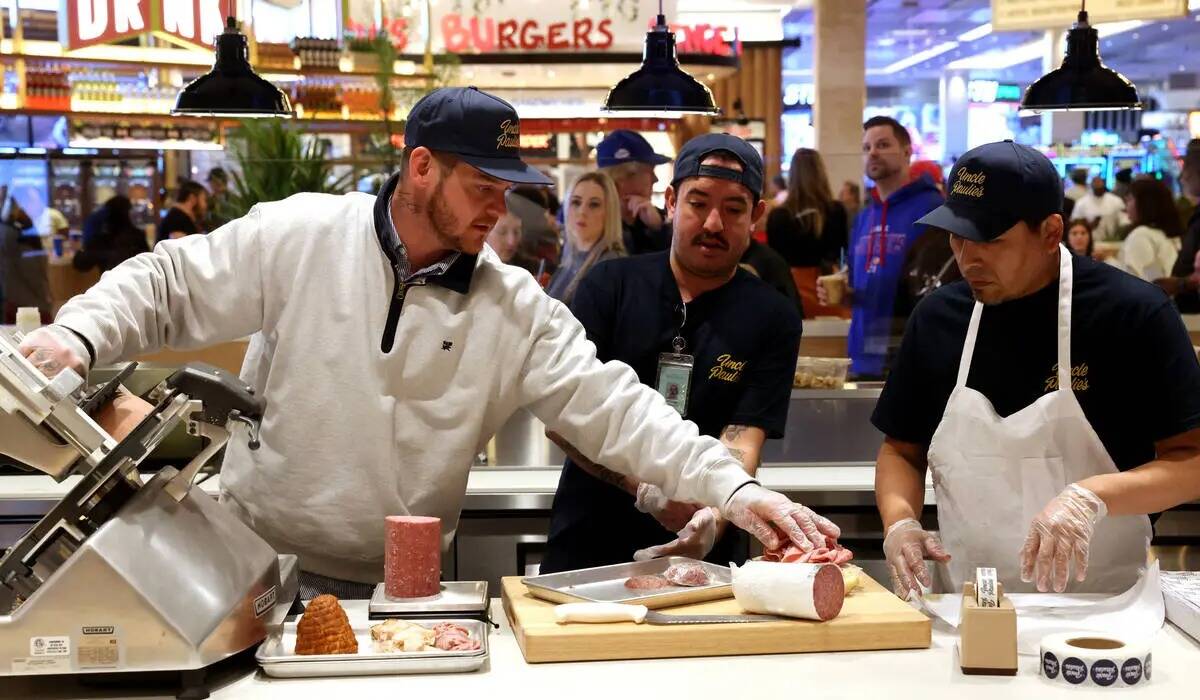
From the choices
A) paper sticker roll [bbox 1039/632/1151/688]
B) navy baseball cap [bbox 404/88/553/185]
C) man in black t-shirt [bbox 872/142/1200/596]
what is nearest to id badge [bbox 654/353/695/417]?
man in black t-shirt [bbox 872/142/1200/596]

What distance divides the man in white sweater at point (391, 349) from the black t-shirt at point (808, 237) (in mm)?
4248

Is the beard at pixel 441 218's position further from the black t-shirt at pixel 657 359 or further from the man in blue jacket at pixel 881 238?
the man in blue jacket at pixel 881 238

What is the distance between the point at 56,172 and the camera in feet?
27.7

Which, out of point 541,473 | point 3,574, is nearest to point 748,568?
point 3,574

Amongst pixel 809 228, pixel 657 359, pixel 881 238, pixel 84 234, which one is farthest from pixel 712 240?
A: pixel 84 234

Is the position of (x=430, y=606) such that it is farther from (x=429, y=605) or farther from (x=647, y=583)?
(x=647, y=583)

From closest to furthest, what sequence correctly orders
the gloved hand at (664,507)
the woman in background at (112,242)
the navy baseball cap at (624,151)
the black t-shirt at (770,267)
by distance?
the gloved hand at (664,507) < the black t-shirt at (770,267) < the navy baseball cap at (624,151) < the woman in background at (112,242)

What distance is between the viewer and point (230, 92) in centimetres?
498

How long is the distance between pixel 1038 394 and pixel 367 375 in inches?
51.9

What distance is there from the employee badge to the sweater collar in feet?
1.92

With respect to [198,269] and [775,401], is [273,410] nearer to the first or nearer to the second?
[198,269]

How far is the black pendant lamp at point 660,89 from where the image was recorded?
502cm

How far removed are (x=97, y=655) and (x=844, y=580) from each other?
1.23 metres

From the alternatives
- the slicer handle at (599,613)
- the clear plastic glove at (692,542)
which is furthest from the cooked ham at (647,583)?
the clear plastic glove at (692,542)
